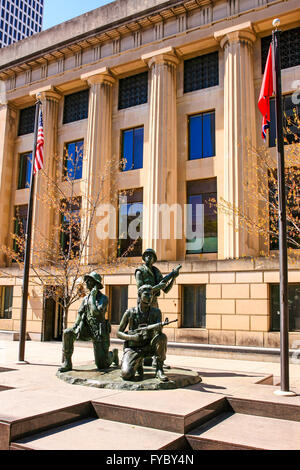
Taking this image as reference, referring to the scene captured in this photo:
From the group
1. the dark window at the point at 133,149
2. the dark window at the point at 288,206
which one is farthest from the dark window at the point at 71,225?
the dark window at the point at 288,206

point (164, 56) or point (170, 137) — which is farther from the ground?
point (164, 56)

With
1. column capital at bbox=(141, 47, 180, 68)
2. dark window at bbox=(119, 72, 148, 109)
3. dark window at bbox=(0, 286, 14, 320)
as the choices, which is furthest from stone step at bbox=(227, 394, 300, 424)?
dark window at bbox=(0, 286, 14, 320)

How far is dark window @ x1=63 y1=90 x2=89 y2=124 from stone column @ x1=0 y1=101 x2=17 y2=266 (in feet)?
14.5

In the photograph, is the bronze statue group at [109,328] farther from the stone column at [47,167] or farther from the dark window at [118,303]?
the stone column at [47,167]

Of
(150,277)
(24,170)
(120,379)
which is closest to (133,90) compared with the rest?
(24,170)

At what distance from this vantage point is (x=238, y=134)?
65.6 feet

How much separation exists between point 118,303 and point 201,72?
1291cm

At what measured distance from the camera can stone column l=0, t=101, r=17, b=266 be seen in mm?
27875

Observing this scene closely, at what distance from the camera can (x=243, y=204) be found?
19.3 metres

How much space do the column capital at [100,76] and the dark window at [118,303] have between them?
1204 centimetres

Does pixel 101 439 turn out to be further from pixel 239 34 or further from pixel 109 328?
pixel 239 34

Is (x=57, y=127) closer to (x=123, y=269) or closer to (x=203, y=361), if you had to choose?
(x=123, y=269)

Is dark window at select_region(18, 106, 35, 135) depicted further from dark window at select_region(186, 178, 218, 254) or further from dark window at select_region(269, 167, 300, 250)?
dark window at select_region(269, 167, 300, 250)

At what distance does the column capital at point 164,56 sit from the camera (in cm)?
2261
